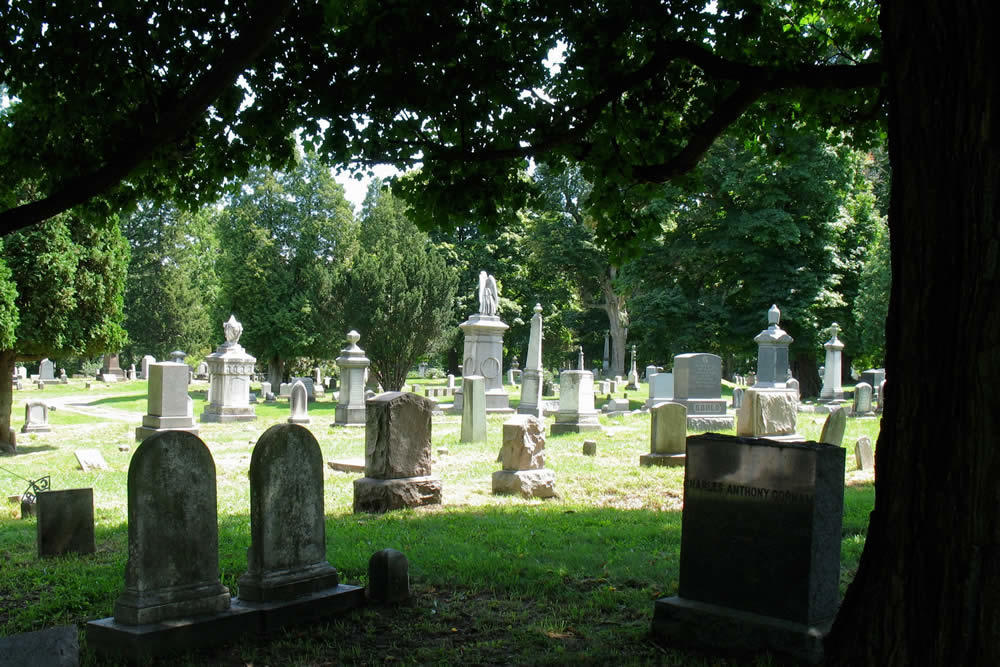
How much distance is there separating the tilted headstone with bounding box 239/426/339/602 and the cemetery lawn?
0.33 metres

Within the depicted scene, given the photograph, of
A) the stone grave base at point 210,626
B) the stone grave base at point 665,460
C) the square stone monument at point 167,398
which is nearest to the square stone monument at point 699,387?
the stone grave base at point 665,460

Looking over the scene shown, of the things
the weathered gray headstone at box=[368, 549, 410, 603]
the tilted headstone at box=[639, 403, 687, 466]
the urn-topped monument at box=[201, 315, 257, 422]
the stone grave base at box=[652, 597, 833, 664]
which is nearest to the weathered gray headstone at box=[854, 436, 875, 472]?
the tilted headstone at box=[639, 403, 687, 466]

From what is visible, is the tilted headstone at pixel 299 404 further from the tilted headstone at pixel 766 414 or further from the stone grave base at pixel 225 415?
the tilted headstone at pixel 766 414

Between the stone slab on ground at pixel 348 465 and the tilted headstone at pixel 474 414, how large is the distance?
12.1ft

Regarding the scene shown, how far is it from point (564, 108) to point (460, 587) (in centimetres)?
387

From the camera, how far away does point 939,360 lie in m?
3.02

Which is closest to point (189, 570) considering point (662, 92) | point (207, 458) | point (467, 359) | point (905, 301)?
point (207, 458)

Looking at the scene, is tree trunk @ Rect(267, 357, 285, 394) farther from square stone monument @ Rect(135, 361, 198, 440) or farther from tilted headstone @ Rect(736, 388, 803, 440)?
tilted headstone @ Rect(736, 388, 803, 440)

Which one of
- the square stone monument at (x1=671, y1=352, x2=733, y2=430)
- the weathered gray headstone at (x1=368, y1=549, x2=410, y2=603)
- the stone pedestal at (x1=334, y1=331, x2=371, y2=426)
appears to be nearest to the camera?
the weathered gray headstone at (x1=368, y1=549, x2=410, y2=603)

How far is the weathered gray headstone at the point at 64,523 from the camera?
23.8 ft

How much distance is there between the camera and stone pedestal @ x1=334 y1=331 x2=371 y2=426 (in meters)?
22.0

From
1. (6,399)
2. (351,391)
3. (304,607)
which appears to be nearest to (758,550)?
(304,607)

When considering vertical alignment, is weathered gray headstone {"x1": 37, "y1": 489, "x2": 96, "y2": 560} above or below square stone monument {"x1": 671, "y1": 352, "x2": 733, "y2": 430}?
below

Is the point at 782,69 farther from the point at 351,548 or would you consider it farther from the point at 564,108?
the point at 351,548
